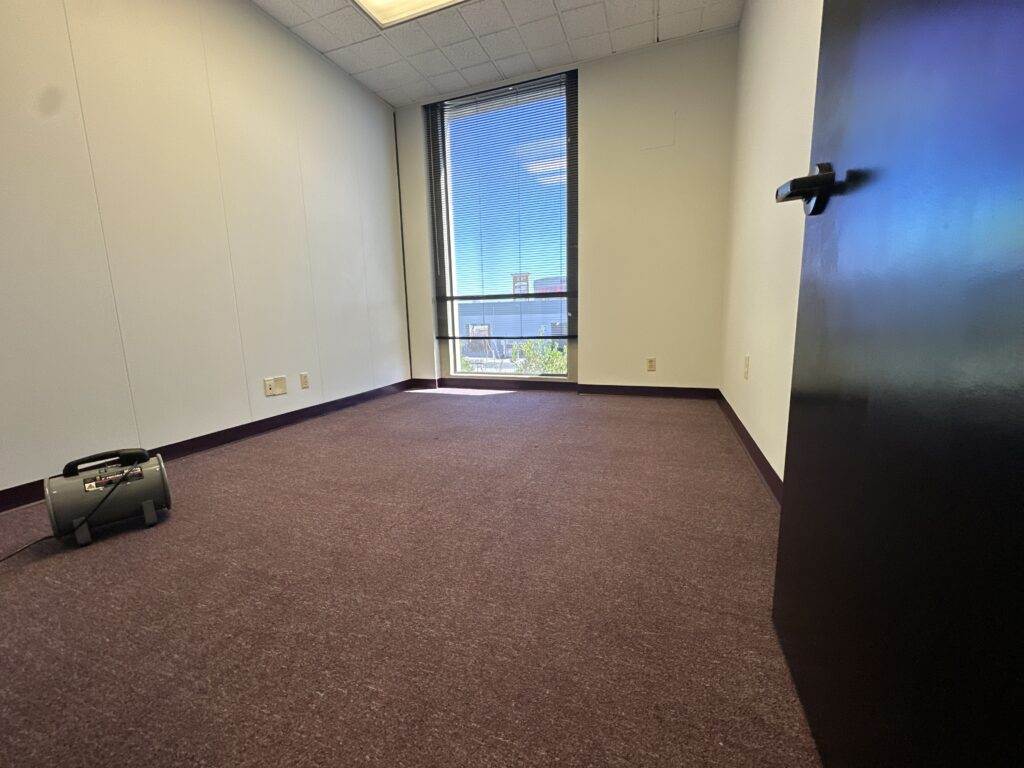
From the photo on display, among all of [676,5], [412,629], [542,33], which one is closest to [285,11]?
[542,33]

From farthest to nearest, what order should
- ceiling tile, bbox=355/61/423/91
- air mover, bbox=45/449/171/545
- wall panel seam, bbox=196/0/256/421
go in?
ceiling tile, bbox=355/61/423/91 < wall panel seam, bbox=196/0/256/421 < air mover, bbox=45/449/171/545

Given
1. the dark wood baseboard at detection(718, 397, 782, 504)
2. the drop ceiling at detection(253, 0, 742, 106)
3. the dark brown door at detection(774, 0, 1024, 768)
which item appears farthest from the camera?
the drop ceiling at detection(253, 0, 742, 106)

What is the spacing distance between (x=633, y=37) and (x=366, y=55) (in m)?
2.00

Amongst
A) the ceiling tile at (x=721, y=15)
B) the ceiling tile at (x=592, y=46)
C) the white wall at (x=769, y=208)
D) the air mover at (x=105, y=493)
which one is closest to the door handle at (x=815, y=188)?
the white wall at (x=769, y=208)

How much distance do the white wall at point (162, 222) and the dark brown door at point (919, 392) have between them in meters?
2.71

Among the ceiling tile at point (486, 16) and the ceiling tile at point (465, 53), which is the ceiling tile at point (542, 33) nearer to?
the ceiling tile at point (486, 16)

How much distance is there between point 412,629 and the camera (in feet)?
3.06

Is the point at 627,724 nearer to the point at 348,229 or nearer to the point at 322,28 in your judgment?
the point at 348,229

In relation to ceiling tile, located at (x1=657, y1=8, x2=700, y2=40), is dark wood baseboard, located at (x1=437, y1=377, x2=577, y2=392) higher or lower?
lower

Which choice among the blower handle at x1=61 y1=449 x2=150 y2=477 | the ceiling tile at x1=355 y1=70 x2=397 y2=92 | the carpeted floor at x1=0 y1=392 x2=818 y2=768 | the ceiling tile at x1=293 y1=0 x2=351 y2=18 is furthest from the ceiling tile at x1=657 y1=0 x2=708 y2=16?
the blower handle at x1=61 y1=449 x2=150 y2=477

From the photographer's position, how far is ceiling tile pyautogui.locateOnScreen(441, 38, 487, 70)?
294cm

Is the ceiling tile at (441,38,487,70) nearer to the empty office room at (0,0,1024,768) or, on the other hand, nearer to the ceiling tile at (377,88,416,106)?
the empty office room at (0,0,1024,768)

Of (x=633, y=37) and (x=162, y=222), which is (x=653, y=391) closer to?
(x=633, y=37)

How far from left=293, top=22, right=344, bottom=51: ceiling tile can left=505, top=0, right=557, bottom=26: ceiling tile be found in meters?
1.27
